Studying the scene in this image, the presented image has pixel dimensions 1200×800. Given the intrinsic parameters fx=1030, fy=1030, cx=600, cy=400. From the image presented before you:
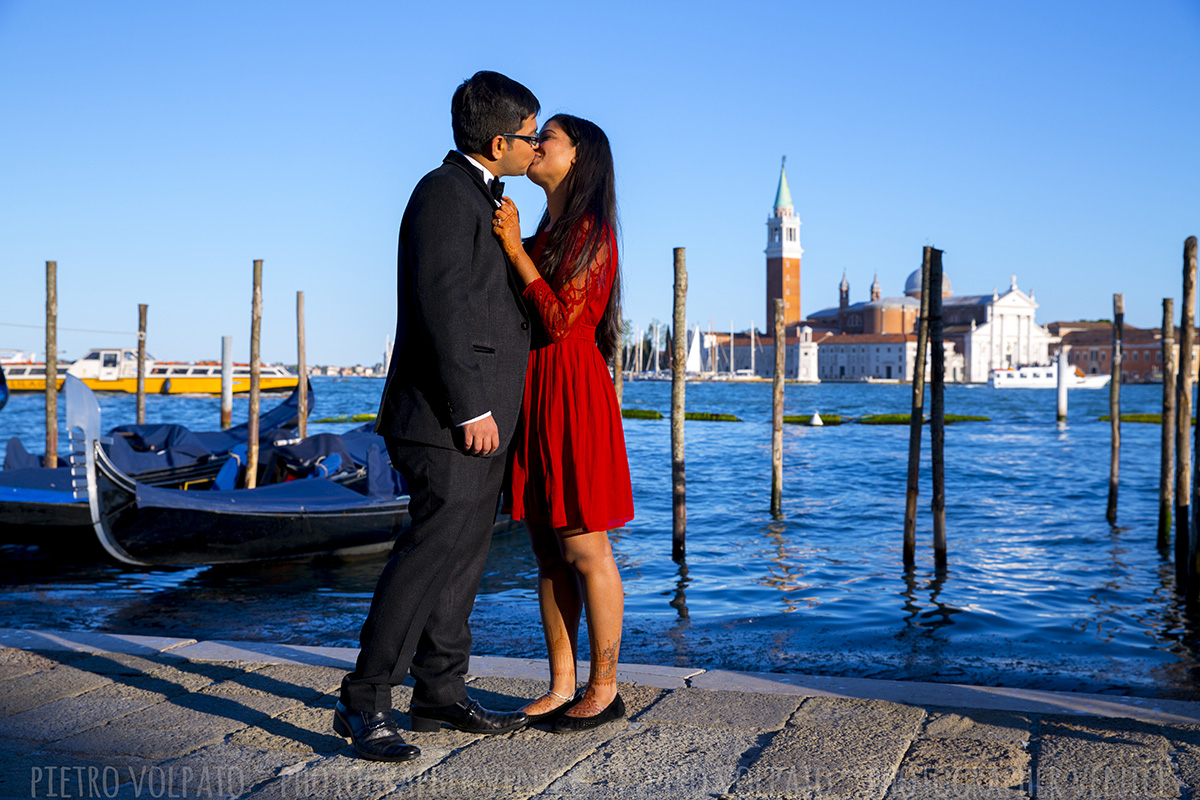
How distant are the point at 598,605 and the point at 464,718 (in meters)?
0.33

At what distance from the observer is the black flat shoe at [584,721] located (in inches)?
75.5

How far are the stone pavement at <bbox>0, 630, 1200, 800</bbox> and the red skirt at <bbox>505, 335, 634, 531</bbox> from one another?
413 mm

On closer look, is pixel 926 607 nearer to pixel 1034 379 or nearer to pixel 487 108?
pixel 487 108

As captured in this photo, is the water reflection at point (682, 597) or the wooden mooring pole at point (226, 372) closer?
the water reflection at point (682, 597)

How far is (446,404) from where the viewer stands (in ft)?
5.93

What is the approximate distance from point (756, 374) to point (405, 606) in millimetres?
89325

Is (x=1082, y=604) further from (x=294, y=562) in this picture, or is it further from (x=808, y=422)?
(x=808, y=422)

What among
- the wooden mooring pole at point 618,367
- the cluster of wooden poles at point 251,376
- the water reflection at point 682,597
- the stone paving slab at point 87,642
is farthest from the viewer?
the cluster of wooden poles at point 251,376

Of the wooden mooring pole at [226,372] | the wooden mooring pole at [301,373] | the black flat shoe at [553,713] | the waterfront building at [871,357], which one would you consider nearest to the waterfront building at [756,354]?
the waterfront building at [871,357]

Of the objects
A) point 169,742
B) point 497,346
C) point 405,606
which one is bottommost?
point 169,742

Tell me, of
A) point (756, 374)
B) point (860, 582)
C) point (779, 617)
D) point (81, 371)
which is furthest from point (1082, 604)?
point (756, 374)

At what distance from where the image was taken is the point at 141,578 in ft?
19.3

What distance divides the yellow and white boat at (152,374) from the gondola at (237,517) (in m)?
31.9

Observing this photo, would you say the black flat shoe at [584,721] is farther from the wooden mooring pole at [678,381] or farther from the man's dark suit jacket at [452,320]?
the wooden mooring pole at [678,381]
